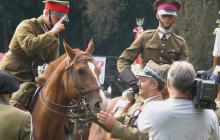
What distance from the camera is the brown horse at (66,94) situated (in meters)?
7.95

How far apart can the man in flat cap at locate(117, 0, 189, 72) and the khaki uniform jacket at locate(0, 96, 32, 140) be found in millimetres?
3438

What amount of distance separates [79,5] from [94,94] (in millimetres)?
46132

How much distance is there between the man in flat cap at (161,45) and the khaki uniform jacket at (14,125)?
3.44m

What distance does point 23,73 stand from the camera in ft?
30.2

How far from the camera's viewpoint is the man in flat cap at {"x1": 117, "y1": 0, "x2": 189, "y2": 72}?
9406mm

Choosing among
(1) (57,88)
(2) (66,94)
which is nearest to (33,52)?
(1) (57,88)

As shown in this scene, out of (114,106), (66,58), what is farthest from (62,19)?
(114,106)

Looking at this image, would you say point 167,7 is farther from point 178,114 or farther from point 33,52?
point 178,114

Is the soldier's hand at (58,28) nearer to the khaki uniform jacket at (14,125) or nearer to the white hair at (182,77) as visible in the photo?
the khaki uniform jacket at (14,125)

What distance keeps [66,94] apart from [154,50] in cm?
169

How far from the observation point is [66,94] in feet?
27.3

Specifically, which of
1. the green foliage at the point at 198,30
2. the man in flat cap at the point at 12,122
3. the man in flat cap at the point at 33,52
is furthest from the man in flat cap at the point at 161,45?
the green foliage at the point at 198,30

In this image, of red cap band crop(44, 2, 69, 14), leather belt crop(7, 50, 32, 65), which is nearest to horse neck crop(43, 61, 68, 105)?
leather belt crop(7, 50, 32, 65)

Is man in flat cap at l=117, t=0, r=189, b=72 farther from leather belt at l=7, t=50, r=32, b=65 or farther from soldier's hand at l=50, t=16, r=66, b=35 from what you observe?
leather belt at l=7, t=50, r=32, b=65
